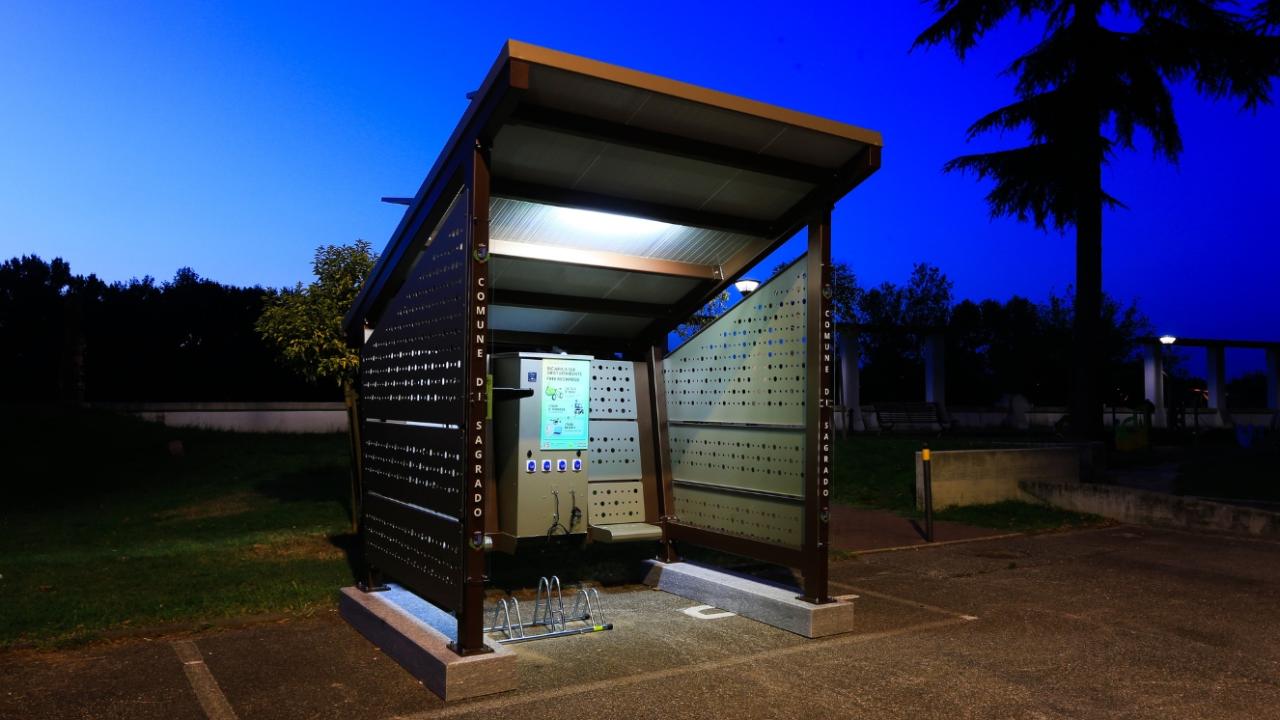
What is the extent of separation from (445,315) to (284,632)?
8.43 ft

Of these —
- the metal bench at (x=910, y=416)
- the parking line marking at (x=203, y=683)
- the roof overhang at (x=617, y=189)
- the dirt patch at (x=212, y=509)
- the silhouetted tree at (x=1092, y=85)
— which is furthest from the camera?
the metal bench at (x=910, y=416)

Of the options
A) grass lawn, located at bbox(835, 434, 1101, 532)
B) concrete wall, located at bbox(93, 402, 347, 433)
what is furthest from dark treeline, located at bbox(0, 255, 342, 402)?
grass lawn, located at bbox(835, 434, 1101, 532)

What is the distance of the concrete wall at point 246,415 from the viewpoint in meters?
26.2

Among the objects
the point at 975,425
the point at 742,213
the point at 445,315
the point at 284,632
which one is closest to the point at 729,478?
the point at 742,213

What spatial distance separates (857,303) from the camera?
4428cm

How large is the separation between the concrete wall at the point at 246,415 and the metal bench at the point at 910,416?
58.6 feet

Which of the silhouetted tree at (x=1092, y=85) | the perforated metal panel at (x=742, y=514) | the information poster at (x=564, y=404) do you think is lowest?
the perforated metal panel at (x=742, y=514)

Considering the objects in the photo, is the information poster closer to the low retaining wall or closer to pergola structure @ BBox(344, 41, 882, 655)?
pergola structure @ BBox(344, 41, 882, 655)

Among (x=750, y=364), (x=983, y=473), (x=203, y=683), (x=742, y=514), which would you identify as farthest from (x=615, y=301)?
(x=983, y=473)

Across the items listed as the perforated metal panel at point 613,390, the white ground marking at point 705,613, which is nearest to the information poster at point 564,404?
the perforated metal panel at point 613,390

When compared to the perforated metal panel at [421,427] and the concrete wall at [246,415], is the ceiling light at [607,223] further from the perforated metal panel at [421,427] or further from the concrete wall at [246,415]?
the concrete wall at [246,415]

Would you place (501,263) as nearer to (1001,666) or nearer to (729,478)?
(729,478)

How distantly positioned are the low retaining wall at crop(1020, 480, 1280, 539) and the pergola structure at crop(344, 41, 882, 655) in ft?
25.7

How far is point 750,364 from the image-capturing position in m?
7.04
